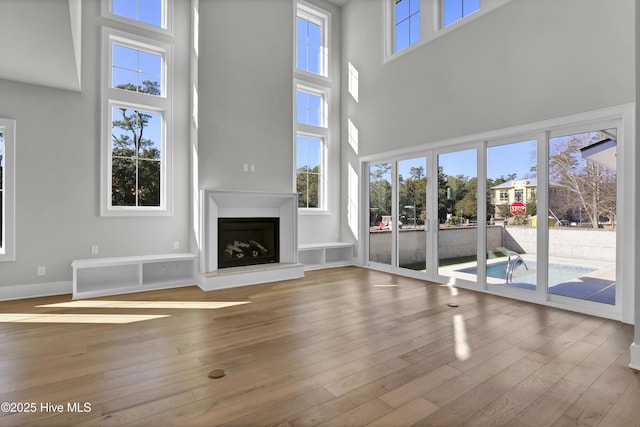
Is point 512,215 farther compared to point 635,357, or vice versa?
point 512,215

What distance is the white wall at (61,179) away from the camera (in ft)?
13.8

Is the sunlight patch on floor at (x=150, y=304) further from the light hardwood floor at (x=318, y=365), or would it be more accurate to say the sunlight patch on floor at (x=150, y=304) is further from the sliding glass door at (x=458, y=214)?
the sliding glass door at (x=458, y=214)

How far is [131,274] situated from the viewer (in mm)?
4836

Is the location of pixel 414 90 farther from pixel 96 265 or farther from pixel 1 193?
pixel 1 193

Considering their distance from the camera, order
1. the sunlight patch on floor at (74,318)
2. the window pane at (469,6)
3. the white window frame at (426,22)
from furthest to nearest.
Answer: the window pane at (469,6) < the white window frame at (426,22) < the sunlight patch on floor at (74,318)

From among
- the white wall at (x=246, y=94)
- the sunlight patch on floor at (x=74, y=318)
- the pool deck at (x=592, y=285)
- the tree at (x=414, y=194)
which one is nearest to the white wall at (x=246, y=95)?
the white wall at (x=246, y=94)

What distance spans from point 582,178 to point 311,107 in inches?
184

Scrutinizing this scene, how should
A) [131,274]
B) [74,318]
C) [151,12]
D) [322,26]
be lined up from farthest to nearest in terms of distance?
[322,26], [151,12], [131,274], [74,318]

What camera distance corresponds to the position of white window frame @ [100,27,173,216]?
468 cm

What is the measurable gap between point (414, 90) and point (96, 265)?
17.1 ft

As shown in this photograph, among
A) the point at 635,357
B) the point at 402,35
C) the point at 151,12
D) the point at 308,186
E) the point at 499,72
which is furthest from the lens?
the point at 308,186

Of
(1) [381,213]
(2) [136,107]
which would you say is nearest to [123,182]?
(2) [136,107]

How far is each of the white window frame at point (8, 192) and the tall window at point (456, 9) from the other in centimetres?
604

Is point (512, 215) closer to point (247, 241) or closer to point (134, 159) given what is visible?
point (247, 241)
